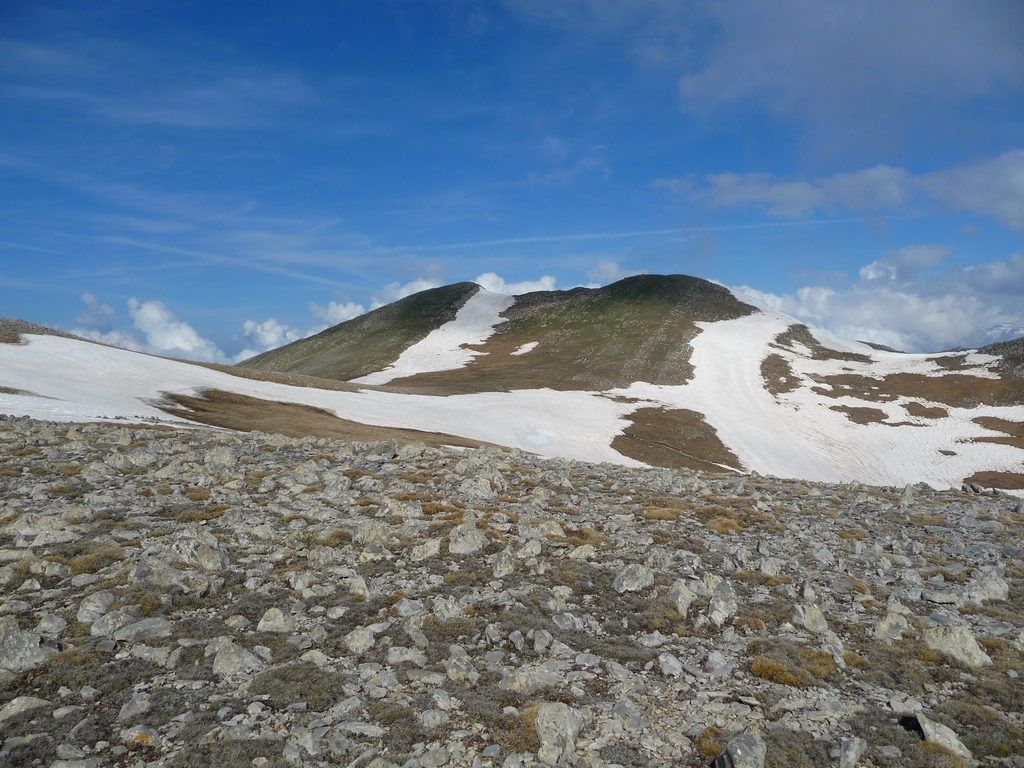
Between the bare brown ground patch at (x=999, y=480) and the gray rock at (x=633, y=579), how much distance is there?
78188 mm

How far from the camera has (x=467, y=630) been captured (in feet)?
38.2

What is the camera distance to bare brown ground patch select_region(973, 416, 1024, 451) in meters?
85.2

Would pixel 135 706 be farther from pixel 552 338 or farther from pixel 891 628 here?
pixel 552 338

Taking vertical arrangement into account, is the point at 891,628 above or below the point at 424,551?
below

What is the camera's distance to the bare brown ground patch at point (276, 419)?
44.9 metres

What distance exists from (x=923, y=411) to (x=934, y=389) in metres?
12.1

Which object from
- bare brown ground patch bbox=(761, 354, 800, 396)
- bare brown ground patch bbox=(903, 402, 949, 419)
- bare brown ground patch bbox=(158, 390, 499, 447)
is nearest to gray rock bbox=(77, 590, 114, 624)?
bare brown ground patch bbox=(158, 390, 499, 447)

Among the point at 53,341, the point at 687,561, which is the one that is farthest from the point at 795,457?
the point at 53,341

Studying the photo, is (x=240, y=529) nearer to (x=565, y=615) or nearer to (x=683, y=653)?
(x=565, y=615)

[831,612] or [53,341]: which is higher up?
[53,341]

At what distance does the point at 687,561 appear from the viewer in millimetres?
16156

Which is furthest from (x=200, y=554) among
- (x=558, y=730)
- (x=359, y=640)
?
(x=558, y=730)

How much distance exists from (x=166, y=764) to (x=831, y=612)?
13.6m

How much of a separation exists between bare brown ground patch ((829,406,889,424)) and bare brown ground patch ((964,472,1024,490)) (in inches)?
748
